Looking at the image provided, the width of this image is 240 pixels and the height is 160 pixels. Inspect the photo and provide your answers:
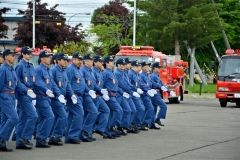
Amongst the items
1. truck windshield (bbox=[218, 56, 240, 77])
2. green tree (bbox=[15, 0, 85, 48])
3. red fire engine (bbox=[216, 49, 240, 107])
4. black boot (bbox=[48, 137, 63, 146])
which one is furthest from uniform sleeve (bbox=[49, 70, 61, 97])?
green tree (bbox=[15, 0, 85, 48])

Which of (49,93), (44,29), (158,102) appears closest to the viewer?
(49,93)

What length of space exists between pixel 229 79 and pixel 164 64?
123 inches

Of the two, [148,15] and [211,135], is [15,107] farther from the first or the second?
[148,15]

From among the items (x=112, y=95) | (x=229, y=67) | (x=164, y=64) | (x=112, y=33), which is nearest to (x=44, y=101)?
(x=112, y=95)

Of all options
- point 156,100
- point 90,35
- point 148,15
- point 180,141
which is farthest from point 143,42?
point 180,141

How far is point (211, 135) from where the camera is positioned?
19.0m

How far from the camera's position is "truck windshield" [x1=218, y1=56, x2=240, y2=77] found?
3519cm

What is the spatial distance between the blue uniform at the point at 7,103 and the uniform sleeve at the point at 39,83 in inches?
32.0

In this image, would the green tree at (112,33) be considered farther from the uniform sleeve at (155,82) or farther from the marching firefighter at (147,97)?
the marching firefighter at (147,97)

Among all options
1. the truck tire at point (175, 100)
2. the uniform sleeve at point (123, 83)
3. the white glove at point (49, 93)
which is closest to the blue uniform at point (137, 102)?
the uniform sleeve at point (123, 83)

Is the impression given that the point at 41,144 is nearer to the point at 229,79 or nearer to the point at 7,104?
the point at 7,104

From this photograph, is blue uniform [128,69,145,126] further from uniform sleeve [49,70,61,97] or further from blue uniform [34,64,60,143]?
blue uniform [34,64,60,143]

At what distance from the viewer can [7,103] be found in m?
14.4

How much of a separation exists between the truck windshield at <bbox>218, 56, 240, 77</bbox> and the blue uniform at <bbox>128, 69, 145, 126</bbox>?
52.1 ft
